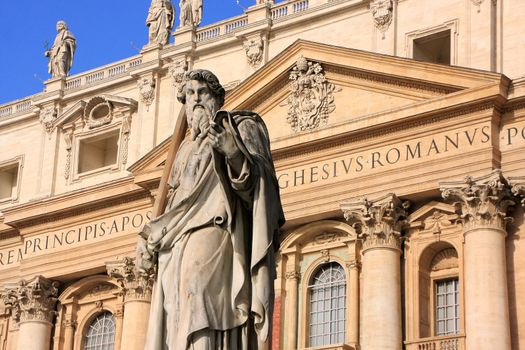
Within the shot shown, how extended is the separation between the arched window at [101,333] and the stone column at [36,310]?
1060 mm

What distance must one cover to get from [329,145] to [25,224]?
10133mm

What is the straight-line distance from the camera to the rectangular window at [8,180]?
39.2 metres

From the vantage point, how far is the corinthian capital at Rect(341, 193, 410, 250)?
28.4m

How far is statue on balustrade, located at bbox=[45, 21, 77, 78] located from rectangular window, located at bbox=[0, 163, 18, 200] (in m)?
3.11

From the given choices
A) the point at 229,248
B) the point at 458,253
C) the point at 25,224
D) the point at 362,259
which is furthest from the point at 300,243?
the point at 229,248

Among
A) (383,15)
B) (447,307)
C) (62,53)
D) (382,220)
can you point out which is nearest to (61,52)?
(62,53)

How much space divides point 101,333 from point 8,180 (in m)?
7.17

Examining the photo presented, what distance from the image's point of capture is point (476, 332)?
2581 centimetres

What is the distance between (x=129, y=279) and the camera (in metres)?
33.0

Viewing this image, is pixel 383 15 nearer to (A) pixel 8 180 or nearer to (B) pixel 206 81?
(A) pixel 8 180

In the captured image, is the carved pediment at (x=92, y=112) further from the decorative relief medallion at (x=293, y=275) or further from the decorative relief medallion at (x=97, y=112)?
the decorative relief medallion at (x=293, y=275)

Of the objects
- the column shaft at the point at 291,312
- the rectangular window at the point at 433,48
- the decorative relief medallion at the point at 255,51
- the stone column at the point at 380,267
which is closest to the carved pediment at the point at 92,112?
the decorative relief medallion at the point at 255,51

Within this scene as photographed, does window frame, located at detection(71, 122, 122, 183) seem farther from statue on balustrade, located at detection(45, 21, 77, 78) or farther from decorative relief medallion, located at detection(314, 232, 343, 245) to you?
decorative relief medallion, located at detection(314, 232, 343, 245)

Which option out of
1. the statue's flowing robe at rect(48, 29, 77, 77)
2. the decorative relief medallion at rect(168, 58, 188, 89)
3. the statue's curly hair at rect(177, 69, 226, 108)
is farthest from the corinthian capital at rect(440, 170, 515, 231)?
the statue's curly hair at rect(177, 69, 226, 108)
